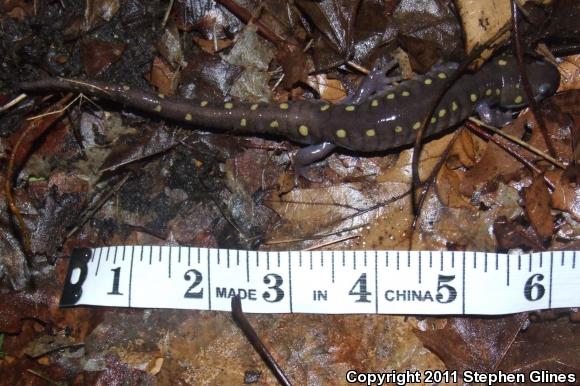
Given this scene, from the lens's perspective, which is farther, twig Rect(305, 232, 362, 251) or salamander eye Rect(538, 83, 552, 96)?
salamander eye Rect(538, 83, 552, 96)

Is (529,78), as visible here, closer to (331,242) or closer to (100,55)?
(331,242)

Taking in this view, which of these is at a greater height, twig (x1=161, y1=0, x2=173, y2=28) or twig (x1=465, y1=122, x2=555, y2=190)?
twig (x1=161, y1=0, x2=173, y2=28)

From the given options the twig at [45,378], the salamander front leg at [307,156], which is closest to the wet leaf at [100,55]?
the salamander front leg at [307,156]

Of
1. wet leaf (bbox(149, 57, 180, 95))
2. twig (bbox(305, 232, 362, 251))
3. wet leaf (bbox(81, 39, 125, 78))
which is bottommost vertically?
twig (bbox(305, 232, 362, 251))

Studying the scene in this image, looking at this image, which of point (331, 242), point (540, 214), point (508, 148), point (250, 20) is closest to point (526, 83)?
point (508, 148)

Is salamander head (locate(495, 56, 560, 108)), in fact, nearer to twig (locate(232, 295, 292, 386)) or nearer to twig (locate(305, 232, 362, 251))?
twig (locate(305, 232, 362, 251))

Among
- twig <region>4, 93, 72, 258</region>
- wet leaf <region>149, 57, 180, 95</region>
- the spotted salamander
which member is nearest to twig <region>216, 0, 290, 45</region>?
the spotted salamander

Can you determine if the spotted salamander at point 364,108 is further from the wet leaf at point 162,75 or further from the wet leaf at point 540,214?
the wet leaf at point 540,214
